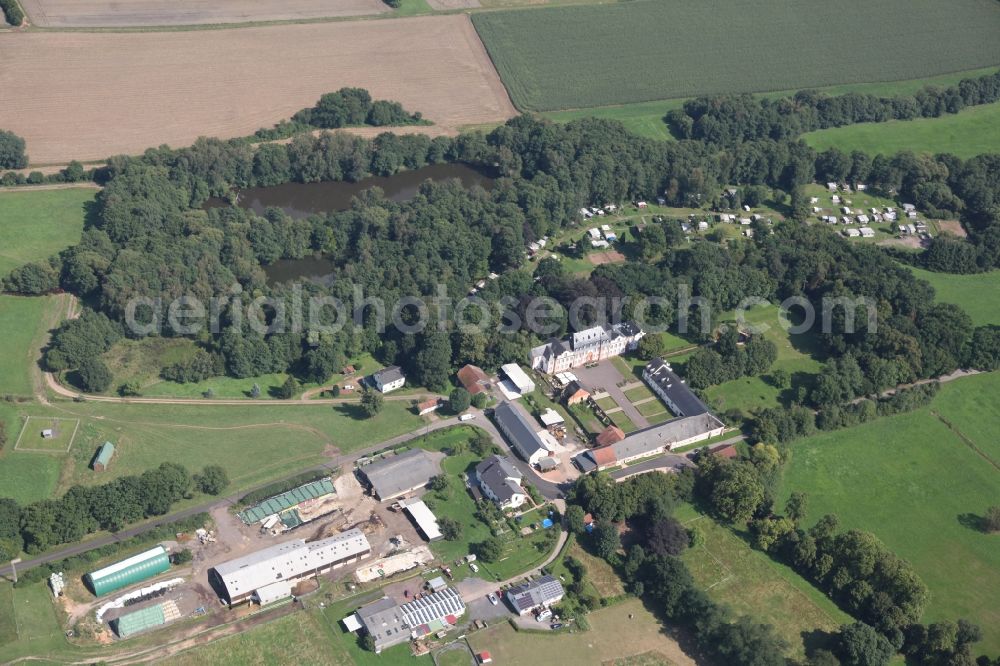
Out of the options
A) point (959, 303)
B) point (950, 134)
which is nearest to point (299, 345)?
point (959, 303)

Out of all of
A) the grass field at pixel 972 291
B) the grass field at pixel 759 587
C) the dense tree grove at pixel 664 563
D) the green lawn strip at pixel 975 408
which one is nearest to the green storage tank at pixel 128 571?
the dense tree grove at pixel 664 563

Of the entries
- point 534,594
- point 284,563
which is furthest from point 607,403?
point 284,563

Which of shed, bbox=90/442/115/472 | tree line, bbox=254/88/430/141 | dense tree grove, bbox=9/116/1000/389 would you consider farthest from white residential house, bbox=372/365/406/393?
tree line, bbox=254/88/430/141

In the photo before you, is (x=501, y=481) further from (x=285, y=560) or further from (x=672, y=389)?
(x=672, y=389)

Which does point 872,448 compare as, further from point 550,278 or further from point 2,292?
point 2,292

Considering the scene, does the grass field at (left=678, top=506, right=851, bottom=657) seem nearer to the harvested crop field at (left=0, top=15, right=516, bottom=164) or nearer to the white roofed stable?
the white roofed stable

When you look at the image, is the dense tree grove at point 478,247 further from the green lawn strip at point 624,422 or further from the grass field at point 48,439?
the green lawn strip at point 624,422
